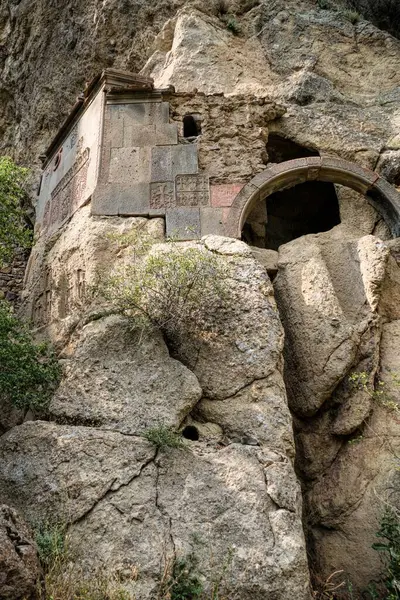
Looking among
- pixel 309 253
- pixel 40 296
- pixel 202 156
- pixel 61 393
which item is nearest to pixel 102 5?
pixel 202 156

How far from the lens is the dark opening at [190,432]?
16.7ft

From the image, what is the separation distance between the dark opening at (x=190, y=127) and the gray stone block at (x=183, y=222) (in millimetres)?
1412

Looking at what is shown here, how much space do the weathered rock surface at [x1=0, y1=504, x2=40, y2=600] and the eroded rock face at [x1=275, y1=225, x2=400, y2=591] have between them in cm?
311

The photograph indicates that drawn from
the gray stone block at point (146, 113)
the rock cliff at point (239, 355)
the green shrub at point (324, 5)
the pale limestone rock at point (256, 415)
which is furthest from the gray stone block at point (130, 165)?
the green shrub at point (324, 5)

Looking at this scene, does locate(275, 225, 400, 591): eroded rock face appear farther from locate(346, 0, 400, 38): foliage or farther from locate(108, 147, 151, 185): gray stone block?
locate(346, 0, 400, 38): foliage

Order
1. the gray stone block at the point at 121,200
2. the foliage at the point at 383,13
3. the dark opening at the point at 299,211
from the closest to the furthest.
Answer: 1. the gray stone block at the point at 121,200
2. the dark opening at the point at 299,211
3. the foliage at the point at 383,13

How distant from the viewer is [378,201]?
797cm

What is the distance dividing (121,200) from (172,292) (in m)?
2.23

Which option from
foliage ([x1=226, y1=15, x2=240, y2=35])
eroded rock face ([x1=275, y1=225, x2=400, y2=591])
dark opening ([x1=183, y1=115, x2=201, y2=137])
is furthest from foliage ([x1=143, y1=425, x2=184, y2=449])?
foliage ([x1=226, y1=15, x2=240, y2=35])

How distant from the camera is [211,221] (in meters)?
7.17

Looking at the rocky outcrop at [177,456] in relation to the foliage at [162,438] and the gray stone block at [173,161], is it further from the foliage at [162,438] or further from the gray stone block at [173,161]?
the gray stone block at [173,161]

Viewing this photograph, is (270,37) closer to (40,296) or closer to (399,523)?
(40,296)

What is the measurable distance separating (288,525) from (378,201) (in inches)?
202

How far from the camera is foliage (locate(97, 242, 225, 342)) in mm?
5551
